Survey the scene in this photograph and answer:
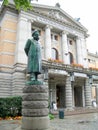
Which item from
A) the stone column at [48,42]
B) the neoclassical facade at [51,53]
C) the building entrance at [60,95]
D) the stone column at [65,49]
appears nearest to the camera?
the neoclassical facade at [51,53]

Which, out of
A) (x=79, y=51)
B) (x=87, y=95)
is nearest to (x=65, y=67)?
(x=87, y=95)

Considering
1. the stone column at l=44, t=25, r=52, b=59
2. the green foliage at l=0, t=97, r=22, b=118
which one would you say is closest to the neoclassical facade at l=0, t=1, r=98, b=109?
the stone column at l=44, t=25, r=52, b=59

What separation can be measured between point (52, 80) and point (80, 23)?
14639mm

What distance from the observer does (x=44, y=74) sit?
23.0m

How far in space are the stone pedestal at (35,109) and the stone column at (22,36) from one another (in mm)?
16005

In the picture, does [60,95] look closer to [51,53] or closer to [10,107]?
[51,53]

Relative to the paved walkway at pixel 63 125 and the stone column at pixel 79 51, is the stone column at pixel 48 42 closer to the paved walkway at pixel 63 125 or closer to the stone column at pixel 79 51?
the stone column at pixel 79 51

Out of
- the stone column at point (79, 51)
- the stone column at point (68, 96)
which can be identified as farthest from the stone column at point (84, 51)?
the stone column at point (68, 96)

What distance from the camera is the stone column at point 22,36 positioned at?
25161 millimetres

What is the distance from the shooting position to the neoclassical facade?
24.2 metres

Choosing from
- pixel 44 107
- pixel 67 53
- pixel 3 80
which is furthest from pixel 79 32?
pixel 44 107

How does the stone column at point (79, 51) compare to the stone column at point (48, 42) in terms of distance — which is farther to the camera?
the stone column at point (79, 51)

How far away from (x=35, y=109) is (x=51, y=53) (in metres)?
21.8

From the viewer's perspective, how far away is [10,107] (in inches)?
719
